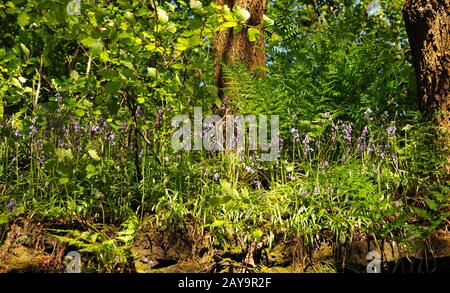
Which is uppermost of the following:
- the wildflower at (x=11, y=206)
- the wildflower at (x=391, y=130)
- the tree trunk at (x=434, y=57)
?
the tree trunk at (x=434, y=57)

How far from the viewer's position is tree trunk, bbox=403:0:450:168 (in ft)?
14.1

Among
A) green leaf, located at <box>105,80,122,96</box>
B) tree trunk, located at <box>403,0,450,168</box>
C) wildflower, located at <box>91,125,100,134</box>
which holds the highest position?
tree trunk, located at <box>403,0,450,168</box>

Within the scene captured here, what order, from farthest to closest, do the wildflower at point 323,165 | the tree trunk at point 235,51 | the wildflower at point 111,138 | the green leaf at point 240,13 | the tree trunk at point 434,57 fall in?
the tree trunk at point 235,51
the wildflower at point 111,138
the wildflower at point 323,165
the tree trunk at point 434,57
the green leaf at point 240,13

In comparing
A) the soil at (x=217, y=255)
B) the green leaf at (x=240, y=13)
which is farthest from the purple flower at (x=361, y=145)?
the green leaf at (x=240, y=13)

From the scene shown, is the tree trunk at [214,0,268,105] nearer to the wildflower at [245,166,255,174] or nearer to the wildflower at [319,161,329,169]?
the wildflower at [245,166,255,174]

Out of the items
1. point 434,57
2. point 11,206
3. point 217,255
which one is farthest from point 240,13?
point 11,206

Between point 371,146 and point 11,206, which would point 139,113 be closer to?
point 11,206

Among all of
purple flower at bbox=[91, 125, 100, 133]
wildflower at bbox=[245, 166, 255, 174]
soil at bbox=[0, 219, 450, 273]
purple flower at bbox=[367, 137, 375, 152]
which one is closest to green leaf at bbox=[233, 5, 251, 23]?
wildflower at bbox=[245, 166, 255, 174]

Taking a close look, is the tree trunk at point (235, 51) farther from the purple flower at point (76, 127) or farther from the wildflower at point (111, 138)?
the purple flower at point (76, 127)

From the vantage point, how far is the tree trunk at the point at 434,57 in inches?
169

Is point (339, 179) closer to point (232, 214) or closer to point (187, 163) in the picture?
point (232, 214)
